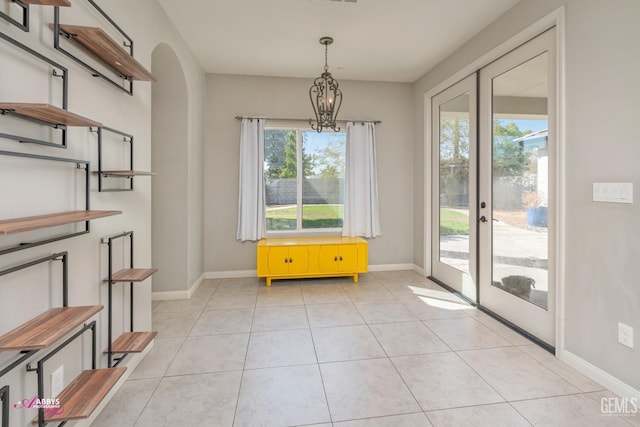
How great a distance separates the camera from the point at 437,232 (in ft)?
13.8

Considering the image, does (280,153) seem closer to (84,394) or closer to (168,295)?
(168,295)

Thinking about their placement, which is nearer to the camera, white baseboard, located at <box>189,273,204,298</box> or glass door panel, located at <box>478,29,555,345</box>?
glass door panel, located at <box>478,29,555,345</box>

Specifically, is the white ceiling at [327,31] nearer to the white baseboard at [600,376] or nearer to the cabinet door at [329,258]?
the cabinet door at [329,258]

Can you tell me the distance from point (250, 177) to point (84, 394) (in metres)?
3.15

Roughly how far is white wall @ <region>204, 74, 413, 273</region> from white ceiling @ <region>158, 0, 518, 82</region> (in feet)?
0.98

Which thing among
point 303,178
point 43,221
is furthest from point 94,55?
point 303,178

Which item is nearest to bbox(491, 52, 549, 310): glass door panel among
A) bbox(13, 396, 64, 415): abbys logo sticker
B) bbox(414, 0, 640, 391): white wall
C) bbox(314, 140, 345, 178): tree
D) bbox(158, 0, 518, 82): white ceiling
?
bbox(414, 0, 640, 391): white wall

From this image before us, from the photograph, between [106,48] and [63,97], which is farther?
[106,48]

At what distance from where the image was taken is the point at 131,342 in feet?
6.65

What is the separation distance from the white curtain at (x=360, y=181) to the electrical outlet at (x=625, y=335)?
294cm

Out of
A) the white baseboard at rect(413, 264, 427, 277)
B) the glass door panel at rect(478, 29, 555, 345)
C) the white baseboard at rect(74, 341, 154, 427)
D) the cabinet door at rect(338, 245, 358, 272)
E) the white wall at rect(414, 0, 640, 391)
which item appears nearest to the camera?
the white baseboard at rect(74, 341, 154, 427)

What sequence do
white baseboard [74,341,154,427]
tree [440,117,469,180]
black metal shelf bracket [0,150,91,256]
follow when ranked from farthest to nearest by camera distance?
tree [440,117,469,180], white baseboard [74,341,154,427], black metal shelf bracket [0,150,91,256]

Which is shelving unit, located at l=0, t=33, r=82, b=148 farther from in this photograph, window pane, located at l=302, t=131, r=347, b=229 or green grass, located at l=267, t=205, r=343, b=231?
window pane, located at l=302, t=131, r=347, b=229

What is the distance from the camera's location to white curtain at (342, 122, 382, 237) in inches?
178
